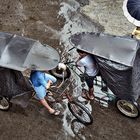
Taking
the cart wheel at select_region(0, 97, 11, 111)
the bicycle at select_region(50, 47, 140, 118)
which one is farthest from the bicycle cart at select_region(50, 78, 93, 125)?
the cart wheel at select_region(0, 97, 11, 111)

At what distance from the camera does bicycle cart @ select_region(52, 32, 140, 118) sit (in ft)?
23.2

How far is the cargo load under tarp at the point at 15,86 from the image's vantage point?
7.06m

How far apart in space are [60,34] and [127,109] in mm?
3154

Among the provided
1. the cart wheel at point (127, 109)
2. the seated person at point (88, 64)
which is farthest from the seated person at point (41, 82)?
the cart wheel at point (127, 109)

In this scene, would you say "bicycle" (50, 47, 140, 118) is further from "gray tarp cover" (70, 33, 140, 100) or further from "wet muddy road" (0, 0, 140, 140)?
"gray tarp cover" (70, 33, 140, 100)

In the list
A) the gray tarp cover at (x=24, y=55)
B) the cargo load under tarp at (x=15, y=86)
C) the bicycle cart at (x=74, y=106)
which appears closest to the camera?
the gray tarp cover at (x=24, y=55)

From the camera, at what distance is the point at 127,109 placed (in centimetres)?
814

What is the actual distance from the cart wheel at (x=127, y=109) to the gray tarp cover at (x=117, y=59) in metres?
0.62

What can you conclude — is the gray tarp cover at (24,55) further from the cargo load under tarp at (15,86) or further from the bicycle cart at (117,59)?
the bicycle cart at (117,59)

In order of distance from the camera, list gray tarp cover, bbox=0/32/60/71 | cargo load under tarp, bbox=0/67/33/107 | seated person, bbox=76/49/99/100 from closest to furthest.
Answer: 1. gray tarp cover, bbox=0/32/60/71
2. cargo load under tarp, bbox=0/67/33/107
3. seated person, bbox=76/49/99/100

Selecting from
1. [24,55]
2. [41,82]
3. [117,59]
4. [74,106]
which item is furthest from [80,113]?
[24,55]

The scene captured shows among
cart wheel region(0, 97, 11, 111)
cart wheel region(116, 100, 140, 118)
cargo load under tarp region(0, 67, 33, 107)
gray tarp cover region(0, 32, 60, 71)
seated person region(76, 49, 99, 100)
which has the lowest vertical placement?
cart wheel region(0, 97, 11, 111)

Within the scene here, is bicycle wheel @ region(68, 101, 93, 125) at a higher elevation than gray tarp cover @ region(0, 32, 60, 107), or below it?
below

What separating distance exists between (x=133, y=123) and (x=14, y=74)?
9.64 feet
